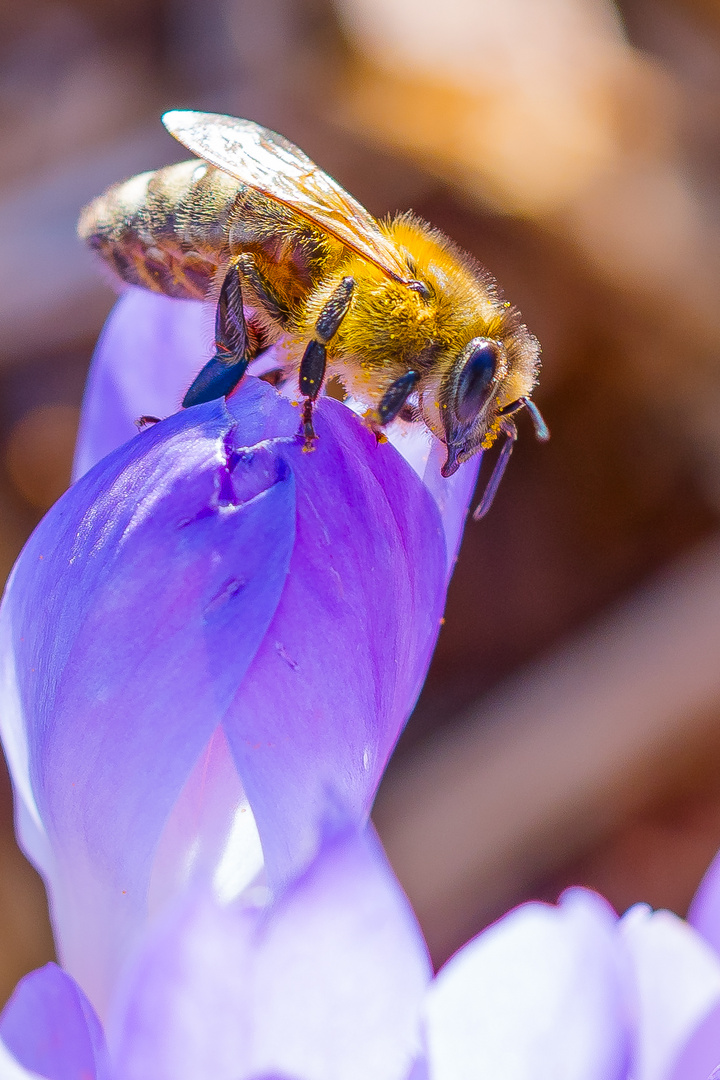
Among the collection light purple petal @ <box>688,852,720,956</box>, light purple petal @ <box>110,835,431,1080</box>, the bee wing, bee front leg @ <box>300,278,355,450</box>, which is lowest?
light purple petal @ <box>688,852,720,956</box>

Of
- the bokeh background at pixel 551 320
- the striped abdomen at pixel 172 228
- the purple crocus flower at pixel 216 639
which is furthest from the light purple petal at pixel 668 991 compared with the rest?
the bokeh background at pixel 551 320

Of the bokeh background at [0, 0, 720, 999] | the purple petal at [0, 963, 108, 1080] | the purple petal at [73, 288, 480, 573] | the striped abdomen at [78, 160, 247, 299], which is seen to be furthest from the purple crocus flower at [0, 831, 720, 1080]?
the bokeh background at [0, 0, 720, 999]

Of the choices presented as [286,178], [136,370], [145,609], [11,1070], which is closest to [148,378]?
[136,370]

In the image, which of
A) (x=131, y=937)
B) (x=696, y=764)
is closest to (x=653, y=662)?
(x=696, y=764)

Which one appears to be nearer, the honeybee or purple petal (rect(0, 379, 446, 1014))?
purple petal (rect(0, 379, 446, 1014))

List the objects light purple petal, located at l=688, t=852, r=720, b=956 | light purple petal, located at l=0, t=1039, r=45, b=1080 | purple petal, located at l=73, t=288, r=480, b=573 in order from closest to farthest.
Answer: light purple petal, located at l=0, t=1039, r=45, b=1080, light purple petal, located at l=688, t=852, r=720, b=956, purple petal, located at l=73, t=288, r=480, b=573

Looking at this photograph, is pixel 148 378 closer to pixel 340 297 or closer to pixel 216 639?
pixel 340 297

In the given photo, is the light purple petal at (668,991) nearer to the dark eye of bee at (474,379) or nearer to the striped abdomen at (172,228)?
the dark eye of bee at (474,379)

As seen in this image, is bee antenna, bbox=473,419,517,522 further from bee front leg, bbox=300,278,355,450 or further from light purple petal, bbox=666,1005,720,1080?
light purple petal, bbox=666,1005,720,1080
